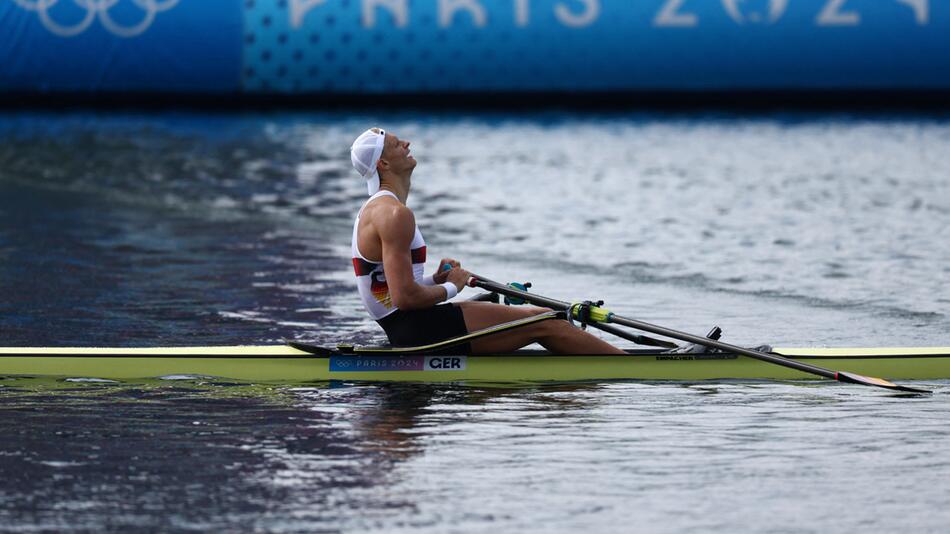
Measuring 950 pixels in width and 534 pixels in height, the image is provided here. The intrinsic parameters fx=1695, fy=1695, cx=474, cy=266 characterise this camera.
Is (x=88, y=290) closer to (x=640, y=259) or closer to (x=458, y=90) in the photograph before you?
(x=640, y=259)

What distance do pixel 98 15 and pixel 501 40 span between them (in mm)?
7677

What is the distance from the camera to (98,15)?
32.2 m

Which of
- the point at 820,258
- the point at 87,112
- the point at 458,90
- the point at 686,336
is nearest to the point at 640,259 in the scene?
the point at 820,258

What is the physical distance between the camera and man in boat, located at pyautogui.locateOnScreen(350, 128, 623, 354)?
33.5ft

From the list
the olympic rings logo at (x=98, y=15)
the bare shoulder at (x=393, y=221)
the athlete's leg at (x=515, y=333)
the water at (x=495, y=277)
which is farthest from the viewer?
the olympic rings logo at (x=98, y=15)

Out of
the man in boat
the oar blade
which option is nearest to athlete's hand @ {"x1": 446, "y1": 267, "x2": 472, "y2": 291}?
the man in boat

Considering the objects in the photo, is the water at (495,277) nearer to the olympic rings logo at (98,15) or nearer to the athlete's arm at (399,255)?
the athlete's arm at (399,255)

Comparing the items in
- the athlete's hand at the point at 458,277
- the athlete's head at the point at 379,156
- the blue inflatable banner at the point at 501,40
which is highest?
the blue inflatable banner at the point at 501,40

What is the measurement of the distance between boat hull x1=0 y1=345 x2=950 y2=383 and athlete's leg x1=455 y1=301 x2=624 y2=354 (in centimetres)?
7

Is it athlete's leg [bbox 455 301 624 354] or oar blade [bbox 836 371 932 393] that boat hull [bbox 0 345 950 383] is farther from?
oar blade [bbox 836 371 932 393]

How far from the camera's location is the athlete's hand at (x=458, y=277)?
34.1 feet

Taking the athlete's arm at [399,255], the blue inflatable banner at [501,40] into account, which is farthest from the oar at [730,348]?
the blue inflatable banner at [501,40]

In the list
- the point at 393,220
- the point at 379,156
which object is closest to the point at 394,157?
the point at 379,156

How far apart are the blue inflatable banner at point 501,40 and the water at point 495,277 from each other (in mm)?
1797
